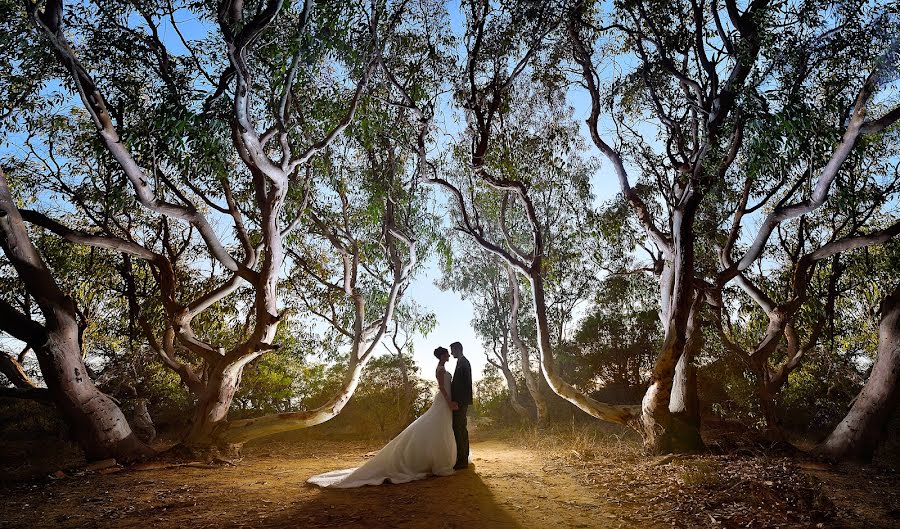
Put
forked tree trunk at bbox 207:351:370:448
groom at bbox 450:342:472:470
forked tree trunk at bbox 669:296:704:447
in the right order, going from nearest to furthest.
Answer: groom at bbox 450:342:472:470
forked tree trunk at bbox 207:351:370:448
forked tree trunk at bbox 669:296:704:447

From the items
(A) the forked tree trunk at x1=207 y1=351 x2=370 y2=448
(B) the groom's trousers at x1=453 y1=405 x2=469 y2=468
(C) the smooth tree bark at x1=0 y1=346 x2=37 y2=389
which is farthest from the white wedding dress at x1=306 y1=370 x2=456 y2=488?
(C) the smooth tree bark at x1=0 y1=346 x2=37 y2=389

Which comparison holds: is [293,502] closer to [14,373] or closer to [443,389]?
[443,389]

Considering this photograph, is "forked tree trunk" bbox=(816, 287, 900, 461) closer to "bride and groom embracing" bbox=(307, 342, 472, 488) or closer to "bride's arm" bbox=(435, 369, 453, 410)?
"bride and groom embracing" bbox=(307, 342, 472, 488)

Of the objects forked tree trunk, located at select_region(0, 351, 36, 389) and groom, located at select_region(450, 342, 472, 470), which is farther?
forked tree trunk, located at select_region(0, 351, 36, 389)

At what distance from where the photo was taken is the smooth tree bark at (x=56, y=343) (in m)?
7.25

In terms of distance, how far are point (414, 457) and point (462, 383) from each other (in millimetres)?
1396

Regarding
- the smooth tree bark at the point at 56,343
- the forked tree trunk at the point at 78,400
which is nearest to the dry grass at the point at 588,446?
the forked tree trunk at the point at 78,400

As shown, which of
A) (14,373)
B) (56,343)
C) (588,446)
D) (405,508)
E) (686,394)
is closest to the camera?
(405,508)

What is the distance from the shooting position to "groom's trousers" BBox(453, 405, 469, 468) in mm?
7582

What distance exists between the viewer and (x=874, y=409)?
25.0 feet

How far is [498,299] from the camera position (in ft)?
69.3

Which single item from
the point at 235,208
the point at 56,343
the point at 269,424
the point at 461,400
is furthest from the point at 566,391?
the point at 56,343

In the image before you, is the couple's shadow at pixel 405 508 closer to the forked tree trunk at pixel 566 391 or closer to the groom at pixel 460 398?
the groom at pixel 460 398

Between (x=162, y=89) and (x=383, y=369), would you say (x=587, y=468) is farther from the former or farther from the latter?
(x=383, y=369)
